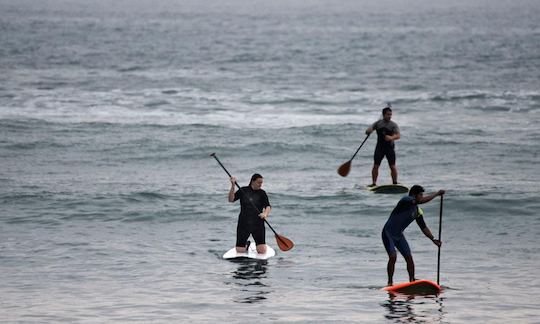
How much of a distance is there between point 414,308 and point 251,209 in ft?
12.3

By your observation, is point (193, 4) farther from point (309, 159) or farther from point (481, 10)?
point (309, 159)

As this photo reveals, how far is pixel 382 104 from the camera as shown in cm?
4322

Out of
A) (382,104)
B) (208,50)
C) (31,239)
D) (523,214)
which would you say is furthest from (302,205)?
(208,50)

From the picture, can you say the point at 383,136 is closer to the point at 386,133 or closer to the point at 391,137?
the point at 386,133

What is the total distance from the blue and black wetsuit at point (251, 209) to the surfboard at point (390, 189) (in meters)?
6.61

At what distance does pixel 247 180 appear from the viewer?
89.2 feet

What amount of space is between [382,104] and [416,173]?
15.6m

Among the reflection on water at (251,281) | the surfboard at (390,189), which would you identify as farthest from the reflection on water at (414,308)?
the surfboard at (390,189)

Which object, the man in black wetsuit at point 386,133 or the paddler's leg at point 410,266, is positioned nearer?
the paddler's leg at point 410,266

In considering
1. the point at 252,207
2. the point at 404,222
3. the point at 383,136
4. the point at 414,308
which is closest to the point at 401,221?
the point at 404,222

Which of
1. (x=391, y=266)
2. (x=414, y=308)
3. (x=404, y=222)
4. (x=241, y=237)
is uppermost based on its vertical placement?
(x=404, y=222)

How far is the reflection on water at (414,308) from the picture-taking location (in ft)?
44.8

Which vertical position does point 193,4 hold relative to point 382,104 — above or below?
above

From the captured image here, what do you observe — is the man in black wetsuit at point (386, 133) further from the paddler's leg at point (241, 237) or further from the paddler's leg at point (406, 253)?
the paddler's leg at point (406, 253)
